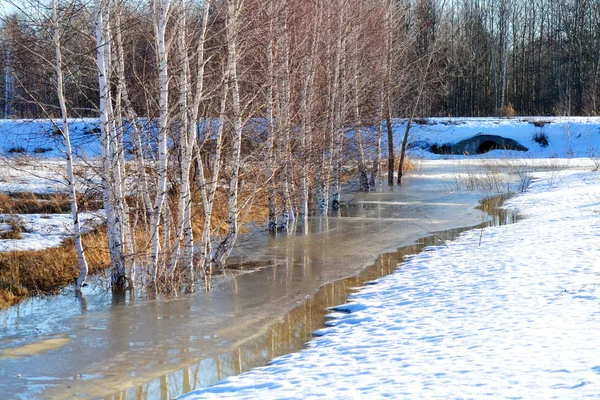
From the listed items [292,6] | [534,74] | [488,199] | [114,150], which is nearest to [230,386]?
[114,150]

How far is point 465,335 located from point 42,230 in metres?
9.41

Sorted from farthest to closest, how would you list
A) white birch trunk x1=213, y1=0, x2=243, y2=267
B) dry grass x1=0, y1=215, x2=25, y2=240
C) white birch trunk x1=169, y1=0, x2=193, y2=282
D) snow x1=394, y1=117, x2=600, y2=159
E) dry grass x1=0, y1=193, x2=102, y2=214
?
1. snow x1=394, y1=117, x2=600, y2=159
2. dry grass x1=0, y1=193, x2=102, y2=214
3. dry grass x1=0, y1=215, x2=25, y2=240
4. white birch trunk x1=213, y1=0, x2=243, y2=267
5. white birch trunk x1=169, y1=0, x2=193, y2=282

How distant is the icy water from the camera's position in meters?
6.98

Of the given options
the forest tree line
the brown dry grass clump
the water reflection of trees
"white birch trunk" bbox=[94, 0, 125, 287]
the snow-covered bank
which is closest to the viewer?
the snow-covered bank

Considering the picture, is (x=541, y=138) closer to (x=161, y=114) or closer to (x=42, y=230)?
(x=42, y=230)

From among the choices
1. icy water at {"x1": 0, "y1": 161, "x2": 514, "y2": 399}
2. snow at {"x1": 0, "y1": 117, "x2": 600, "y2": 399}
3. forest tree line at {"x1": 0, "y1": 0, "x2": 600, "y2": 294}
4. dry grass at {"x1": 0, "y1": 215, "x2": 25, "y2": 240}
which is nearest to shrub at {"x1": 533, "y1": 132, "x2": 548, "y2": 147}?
forest tree line at {"x1": 0, "y1": 0, "x2": 600, "y2": 294}

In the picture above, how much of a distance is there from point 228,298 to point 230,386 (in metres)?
4.01

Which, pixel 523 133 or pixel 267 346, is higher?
pixel 523 133

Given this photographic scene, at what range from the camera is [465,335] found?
23.6 ft

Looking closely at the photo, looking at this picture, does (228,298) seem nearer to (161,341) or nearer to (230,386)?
(161,341)

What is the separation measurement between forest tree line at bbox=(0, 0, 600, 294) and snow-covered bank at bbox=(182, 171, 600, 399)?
331 centimetres

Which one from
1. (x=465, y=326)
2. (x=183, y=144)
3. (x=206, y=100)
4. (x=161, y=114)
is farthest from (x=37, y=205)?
(x=465, y=326)

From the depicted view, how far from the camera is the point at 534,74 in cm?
5847

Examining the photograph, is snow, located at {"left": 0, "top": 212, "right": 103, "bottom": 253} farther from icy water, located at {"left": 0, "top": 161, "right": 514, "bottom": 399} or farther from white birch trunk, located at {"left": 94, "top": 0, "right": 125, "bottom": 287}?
icy water, located at {"left": 0, "top": 161, "right": 514, "bottom": 399}
